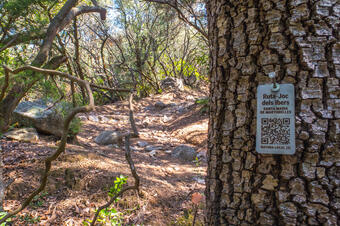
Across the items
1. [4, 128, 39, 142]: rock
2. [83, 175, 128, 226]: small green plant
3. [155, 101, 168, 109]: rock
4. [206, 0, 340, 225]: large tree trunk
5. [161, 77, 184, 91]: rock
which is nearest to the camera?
[206, 0, 340, 225]: large tree trunk

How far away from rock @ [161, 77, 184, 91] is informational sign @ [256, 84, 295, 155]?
→ 10172 millimetres

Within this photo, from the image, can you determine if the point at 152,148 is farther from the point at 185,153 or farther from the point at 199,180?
the point at 199,180

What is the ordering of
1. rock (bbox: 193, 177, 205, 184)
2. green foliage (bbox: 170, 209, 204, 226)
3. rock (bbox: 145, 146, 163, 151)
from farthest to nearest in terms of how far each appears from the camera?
1. rock (bbox: 145, 146, 163, 151)
2. rock (bbox: 193, 177, 205, 184)
3. green foliage (bbox: 170, 209, 204, 226)

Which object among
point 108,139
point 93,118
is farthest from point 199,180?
point 93,118

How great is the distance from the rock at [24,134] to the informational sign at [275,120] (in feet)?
14.3

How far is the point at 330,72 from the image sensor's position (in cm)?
90

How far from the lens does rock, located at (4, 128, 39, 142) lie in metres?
4.19

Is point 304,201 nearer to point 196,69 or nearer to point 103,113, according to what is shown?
point 103,113

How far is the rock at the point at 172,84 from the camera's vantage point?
11.2 metres

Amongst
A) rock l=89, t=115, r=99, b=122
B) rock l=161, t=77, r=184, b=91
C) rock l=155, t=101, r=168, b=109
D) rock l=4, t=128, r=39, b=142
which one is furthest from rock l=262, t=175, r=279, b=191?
rock l=161, t=77, r=184, b=91

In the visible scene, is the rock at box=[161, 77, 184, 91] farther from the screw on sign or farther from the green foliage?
the screw on sign

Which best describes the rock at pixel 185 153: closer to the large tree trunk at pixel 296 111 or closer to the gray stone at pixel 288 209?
the large tree trunk at pixel 296 111

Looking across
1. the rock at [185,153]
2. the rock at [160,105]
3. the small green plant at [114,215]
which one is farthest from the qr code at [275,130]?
the rock at [160,105]

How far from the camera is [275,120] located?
989 mm
